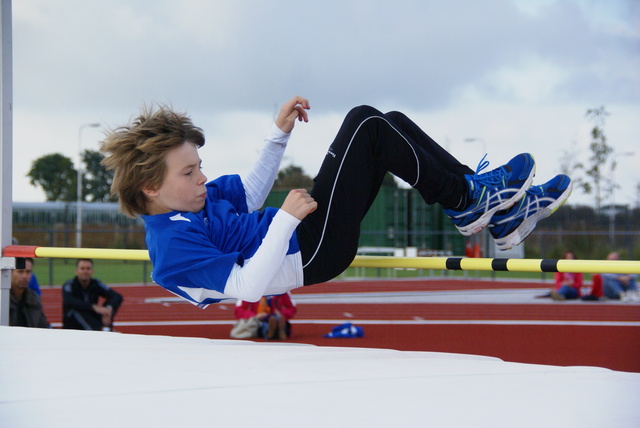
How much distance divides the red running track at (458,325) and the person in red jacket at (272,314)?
0.23 meters

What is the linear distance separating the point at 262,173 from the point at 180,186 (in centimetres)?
50

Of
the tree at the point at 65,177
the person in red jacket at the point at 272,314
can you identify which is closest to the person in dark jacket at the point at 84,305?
the person in red jacket at the point at 272,314

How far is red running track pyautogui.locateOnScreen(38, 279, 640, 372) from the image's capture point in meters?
6.33

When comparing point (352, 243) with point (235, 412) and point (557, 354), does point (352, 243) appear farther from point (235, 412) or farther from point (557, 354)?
point (557, 354)

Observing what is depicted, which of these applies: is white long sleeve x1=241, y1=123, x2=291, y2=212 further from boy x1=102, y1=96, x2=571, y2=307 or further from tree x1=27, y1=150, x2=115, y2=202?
tree x1=27, y1=150, x2=115, y2=202

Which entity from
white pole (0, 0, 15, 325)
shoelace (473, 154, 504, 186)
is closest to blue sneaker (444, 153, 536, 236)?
shoelace (473, 154, 504, 186)

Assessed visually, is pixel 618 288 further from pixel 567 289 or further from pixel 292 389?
pixel 292 389

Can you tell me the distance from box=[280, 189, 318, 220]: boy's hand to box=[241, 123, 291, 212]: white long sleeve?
506mm

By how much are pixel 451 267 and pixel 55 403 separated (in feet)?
4.89

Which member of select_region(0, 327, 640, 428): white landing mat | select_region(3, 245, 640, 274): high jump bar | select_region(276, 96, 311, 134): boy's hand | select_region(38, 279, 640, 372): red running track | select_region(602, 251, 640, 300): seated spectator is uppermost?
select_region(276, 96, 311, 134): boy's hand

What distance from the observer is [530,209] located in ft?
8.07

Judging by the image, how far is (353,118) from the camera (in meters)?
2.36

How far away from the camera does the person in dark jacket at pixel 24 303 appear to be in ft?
16.5

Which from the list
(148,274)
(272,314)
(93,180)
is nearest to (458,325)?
(272,314)
